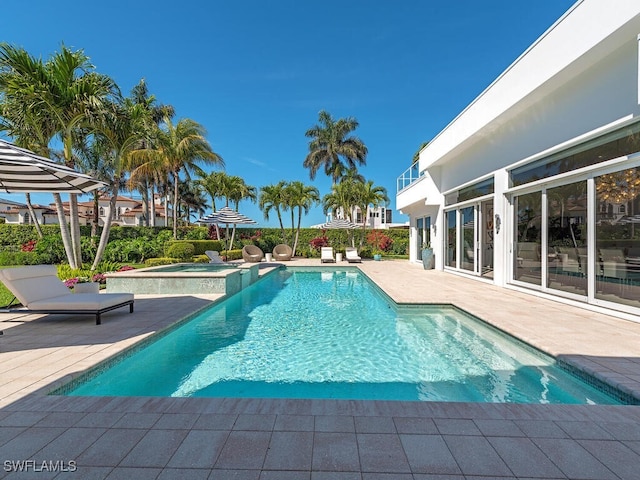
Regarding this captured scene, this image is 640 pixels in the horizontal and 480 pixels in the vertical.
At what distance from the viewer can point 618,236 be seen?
226 inches

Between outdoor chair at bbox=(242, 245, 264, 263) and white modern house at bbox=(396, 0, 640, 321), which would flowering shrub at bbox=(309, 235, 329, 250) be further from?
white modern house at bbox=(396, 0, 640, 321)

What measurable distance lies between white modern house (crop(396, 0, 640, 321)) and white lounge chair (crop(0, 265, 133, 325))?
30.3 feet

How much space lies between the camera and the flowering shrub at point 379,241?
24391 mm

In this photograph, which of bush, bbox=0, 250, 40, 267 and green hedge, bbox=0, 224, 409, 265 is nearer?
bush, bbox=0, 250, 40, 267

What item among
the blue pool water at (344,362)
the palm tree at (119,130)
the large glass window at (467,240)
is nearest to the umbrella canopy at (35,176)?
the blue pool water at (344,362)

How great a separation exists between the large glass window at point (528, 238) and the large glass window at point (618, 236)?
1764 millimetres

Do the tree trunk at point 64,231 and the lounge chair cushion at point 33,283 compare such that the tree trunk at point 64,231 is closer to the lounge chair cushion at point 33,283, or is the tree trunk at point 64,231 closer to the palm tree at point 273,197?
the lounge chair cushion at point 33,283

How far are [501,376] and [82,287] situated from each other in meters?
7.59

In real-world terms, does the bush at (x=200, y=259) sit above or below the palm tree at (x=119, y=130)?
below

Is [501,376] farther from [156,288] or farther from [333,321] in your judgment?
[156,288]

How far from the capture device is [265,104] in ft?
74.9

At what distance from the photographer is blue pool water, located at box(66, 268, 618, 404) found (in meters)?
3.67

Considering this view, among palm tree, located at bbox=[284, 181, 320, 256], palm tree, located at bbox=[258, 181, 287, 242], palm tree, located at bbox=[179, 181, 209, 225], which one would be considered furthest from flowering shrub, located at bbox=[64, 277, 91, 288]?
palm tree, located at bbox=[179, 181, 209, 225]

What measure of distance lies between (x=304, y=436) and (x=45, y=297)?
19.2 ft
